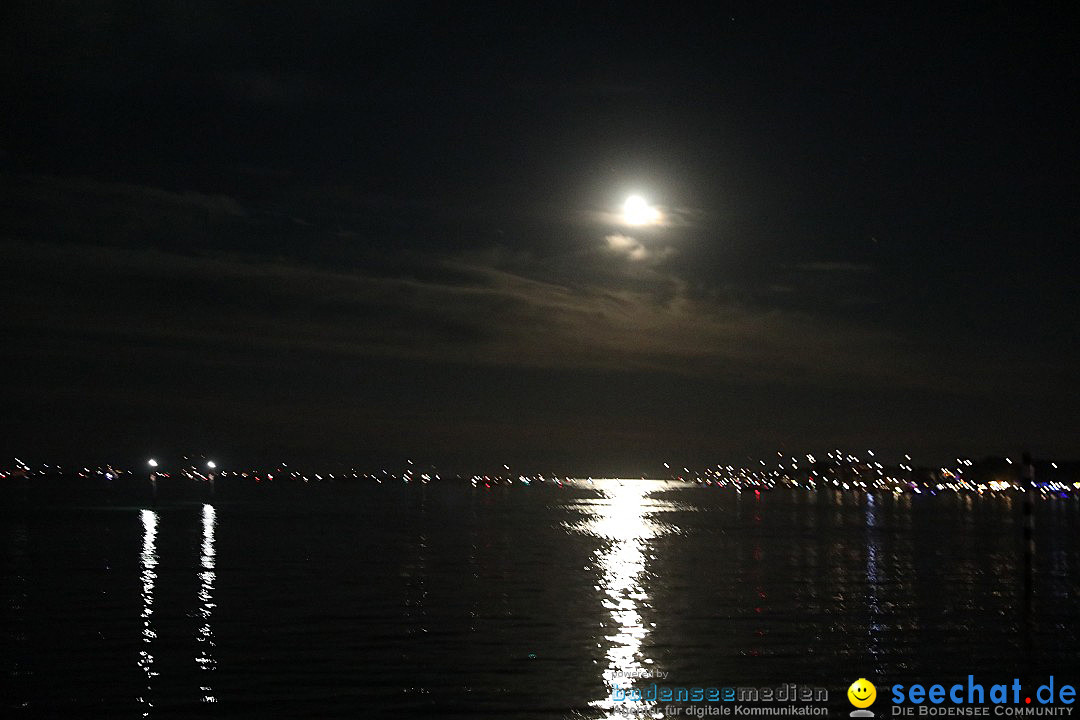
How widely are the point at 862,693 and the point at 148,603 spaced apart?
28.6 meters

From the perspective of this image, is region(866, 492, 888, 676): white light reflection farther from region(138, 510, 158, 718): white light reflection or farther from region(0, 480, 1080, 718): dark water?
region(138, 510, 158, 718): white light reflection

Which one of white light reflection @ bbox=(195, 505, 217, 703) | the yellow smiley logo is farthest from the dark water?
the yellow smiley logo

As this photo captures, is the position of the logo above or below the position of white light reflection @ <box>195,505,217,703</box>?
above

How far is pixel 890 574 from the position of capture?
6322 centimetres

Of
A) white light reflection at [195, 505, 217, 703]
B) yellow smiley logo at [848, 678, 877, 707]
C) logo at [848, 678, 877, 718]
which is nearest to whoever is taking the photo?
logo at [848, 678, 877, 718]

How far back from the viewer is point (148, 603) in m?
45.6

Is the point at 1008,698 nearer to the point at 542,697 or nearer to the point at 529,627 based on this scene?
the point at 542,697

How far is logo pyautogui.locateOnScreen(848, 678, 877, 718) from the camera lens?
26125 mm

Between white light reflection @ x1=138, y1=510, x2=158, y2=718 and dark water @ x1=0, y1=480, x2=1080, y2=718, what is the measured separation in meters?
0.13

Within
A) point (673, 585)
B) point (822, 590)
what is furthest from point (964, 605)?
point (673, 585)

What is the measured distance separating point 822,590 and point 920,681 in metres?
23.7

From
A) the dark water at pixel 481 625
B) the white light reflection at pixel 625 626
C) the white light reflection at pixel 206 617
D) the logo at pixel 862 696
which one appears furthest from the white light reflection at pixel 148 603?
the logo at pixel 862 696

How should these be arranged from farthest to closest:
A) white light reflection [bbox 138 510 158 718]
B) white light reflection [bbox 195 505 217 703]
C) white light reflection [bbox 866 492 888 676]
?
1. white light reflection [bbox 866 492 888 676]
2. white light reflection [bbox 138 510 158 718]
3. white light reflection [bbox 195 505 217 703]

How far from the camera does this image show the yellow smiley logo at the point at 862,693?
27305 millimetres
